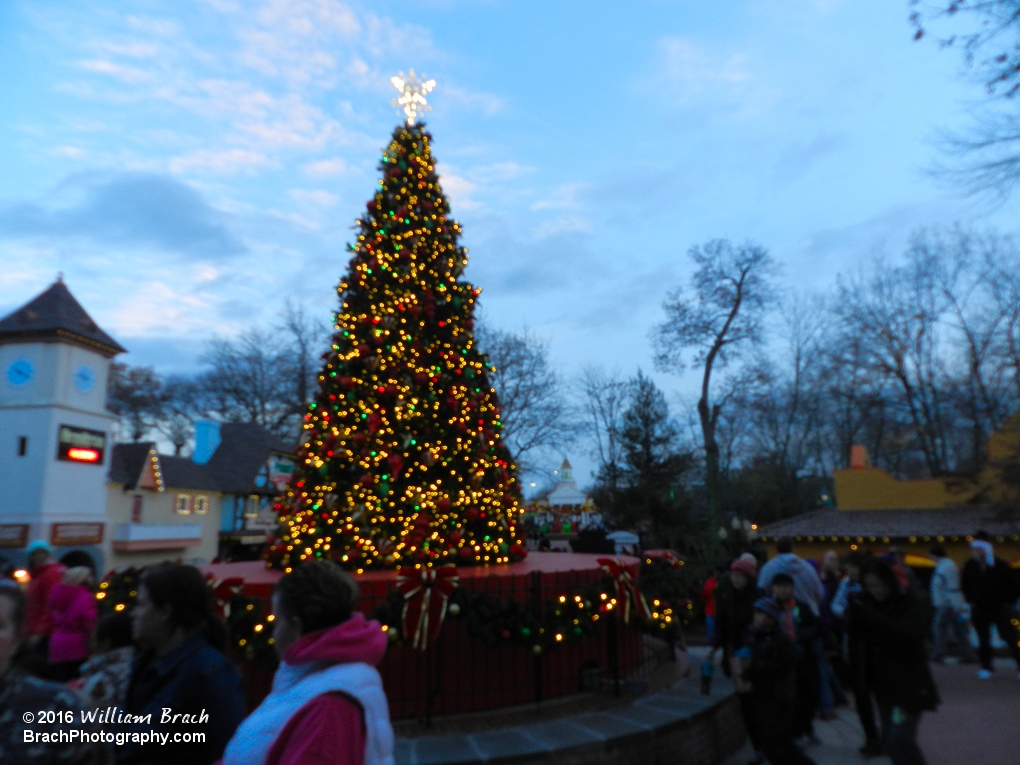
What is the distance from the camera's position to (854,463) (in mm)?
24719

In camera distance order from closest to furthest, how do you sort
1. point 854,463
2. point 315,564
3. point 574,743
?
point 315,564 < point 574,743 < point 854,463

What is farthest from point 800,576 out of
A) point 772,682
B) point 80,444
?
point 80,444

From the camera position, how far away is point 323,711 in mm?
1910

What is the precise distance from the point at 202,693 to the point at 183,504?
35801mm

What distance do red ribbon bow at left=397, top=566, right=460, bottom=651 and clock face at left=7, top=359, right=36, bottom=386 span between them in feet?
88.5

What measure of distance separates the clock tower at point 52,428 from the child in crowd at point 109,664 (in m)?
26.5

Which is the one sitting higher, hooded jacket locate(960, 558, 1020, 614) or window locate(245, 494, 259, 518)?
window locate(245, 494, 259, 518)

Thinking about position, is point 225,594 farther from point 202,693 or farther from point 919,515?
point 919,515

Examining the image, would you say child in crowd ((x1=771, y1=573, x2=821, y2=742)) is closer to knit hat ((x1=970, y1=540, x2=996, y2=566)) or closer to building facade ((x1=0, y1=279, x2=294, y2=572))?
knit hat ((x1=970, y1=540, x2=996, y2=566))

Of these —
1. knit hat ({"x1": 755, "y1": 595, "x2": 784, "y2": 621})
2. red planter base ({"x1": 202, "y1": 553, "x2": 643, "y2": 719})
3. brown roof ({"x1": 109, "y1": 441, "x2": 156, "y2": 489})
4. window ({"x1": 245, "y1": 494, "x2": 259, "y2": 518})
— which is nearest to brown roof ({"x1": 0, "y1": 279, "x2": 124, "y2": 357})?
brown roof ({"x1": 109, "y1": 441, "x2": 156, "y2": 489})

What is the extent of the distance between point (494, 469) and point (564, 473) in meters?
69.2

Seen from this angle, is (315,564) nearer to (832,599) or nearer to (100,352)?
(832,599)

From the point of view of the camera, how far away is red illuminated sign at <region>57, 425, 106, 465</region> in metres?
26.2

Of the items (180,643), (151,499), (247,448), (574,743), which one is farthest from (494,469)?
(247,448)
